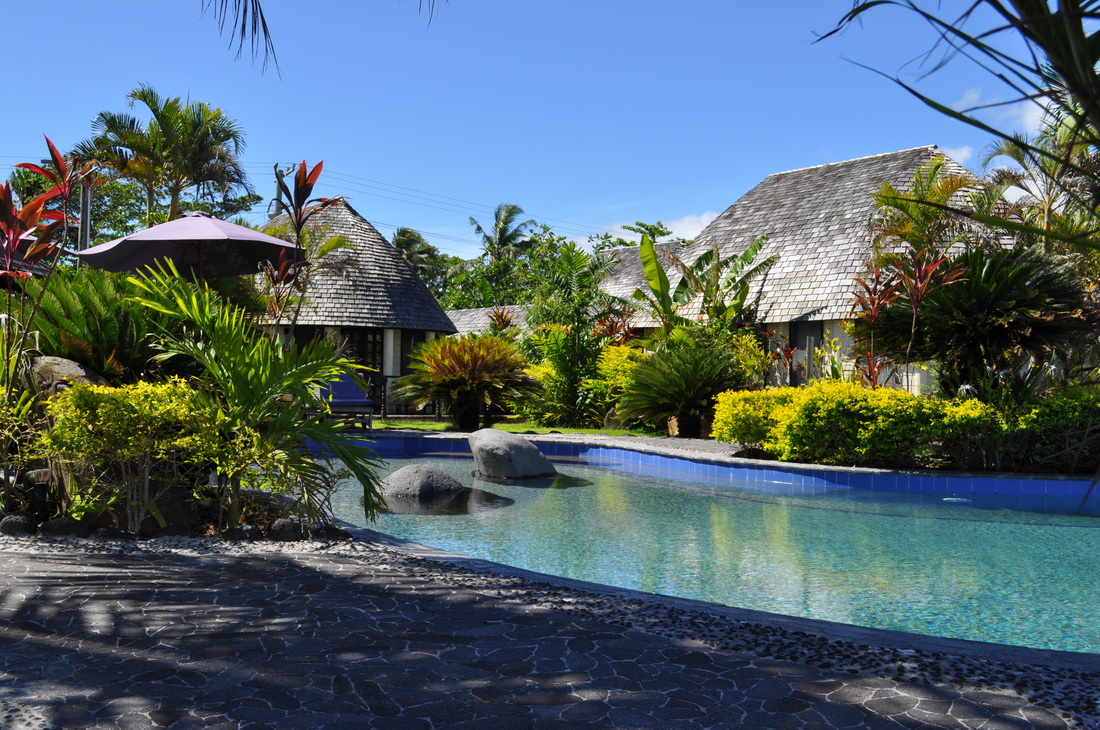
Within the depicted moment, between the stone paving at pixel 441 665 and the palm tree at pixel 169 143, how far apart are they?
68.3 ft

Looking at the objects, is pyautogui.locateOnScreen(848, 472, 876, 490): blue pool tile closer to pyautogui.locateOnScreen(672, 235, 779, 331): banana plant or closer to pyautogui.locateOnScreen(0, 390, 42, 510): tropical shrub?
pyautogui.locateOnScreen(672, 235, 779, 331): banana plant

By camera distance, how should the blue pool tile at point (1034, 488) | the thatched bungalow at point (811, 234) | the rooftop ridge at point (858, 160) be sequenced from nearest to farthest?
the blue pool tile at point (1034, 488)
the thatched bungalow at point (811, 234)
the rooftop ridge at point (858, 160)

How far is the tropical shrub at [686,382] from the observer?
54.1 feet

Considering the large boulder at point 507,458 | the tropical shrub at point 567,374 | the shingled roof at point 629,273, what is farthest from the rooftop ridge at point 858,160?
the large boulder at point 507,458

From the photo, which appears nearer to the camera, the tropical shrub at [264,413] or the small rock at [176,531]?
the tropical shrub at [264,413]

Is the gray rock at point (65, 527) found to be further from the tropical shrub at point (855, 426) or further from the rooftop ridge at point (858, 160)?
the rooftop ridge at point (858, 160)

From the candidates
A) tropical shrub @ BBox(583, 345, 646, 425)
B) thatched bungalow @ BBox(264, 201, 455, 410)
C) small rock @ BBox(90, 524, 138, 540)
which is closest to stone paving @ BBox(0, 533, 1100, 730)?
small rock @ BBox(90, 524, 138, 540)

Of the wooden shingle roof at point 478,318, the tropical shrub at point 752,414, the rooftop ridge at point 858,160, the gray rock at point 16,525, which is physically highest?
the rooftop ridge at point 858,160

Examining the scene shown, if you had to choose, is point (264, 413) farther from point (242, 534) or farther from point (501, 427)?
point (501, 427)

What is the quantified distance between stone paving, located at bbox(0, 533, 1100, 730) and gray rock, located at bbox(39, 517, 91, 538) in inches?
45.7

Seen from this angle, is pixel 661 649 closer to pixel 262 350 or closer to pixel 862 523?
pixel 262 350

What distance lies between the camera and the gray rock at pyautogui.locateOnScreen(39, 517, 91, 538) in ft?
20.2

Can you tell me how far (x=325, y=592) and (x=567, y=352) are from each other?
51.8 feet

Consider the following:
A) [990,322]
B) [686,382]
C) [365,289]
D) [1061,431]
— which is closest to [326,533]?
[990,322]
